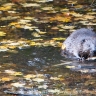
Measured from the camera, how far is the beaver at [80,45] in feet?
22.9

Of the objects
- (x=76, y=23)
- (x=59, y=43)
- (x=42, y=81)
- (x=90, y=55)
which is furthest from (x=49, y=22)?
(x=42, y=81)

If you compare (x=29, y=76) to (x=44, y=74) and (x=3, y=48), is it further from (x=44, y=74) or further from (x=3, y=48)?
(x=3, y=48)

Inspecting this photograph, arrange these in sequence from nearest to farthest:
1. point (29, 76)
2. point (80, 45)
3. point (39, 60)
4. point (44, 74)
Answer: point (29, 76) < point (44, 74) < point (39, 60) < point (80, 45)

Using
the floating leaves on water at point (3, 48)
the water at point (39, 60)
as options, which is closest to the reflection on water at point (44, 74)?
the water at point (39, 60)

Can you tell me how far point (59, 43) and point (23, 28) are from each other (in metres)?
0.97

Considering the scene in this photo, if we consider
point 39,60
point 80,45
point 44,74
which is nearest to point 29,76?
point 44,74

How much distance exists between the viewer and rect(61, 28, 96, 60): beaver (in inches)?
275

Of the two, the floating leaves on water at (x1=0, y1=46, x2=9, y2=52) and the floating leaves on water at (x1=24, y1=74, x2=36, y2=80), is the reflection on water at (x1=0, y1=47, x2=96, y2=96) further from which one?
the floating leaves on water at (x1=0, y1=46, x2=9, y2=52)

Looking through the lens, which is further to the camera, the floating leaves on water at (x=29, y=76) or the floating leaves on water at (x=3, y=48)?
the floating leaves on water at (x=3, y=48)

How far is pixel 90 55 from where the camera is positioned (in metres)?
6.96

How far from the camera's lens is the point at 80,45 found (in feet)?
23.3

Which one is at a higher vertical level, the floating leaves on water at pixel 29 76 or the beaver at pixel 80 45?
the beaver at pixel 80 45

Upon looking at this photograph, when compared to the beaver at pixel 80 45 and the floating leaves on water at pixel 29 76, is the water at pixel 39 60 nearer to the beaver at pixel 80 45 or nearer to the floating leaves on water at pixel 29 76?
the floating leaves on water at pixel 29 76

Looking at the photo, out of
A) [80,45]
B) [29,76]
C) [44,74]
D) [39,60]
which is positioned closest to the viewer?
[29,76]
